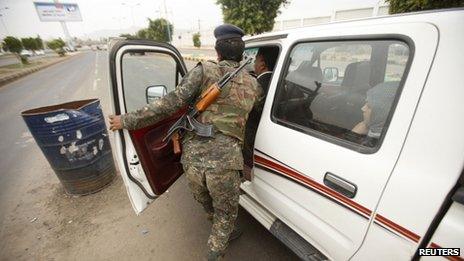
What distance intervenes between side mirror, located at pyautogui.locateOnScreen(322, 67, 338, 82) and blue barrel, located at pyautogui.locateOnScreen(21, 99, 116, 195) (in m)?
2.64

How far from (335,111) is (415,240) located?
2.67 ft

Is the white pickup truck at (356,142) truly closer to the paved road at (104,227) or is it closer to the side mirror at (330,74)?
the side mirror at (330,74)

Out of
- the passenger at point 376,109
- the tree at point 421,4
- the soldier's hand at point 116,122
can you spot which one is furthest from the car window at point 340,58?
the tree at point 421,4

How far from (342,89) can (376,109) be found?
37cm

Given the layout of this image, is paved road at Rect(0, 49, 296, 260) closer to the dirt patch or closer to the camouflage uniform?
the dirt patch

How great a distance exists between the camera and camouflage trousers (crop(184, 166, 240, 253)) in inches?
75.1

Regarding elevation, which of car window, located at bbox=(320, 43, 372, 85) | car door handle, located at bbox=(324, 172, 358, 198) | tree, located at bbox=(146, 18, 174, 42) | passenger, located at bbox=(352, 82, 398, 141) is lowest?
tree, located at bbox=(146, 18, 174, 42)

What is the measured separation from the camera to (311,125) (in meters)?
1.67

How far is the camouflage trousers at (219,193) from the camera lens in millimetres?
1907

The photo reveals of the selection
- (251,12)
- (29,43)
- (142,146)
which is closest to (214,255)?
(142,146)

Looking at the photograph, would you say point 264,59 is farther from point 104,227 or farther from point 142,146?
point 104,227

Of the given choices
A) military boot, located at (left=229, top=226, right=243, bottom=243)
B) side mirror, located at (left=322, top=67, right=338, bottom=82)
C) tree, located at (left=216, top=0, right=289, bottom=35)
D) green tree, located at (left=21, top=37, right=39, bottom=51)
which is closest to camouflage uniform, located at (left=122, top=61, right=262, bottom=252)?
military boot, located at (left=229, top=226, right=243, bottom=243)

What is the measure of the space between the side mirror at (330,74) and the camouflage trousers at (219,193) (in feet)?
Answer: 3.38

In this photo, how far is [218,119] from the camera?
1.86 m
